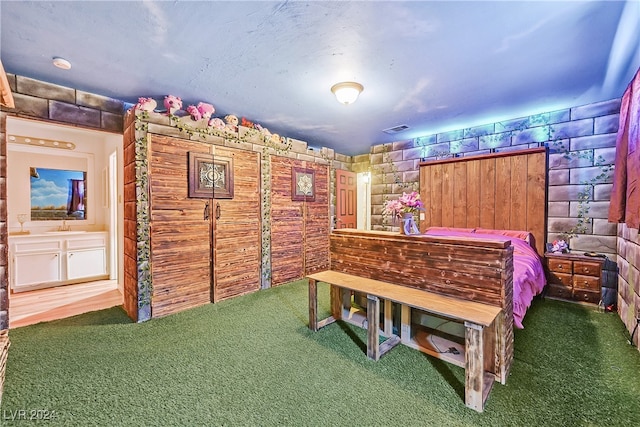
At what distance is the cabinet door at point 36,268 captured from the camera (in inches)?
143

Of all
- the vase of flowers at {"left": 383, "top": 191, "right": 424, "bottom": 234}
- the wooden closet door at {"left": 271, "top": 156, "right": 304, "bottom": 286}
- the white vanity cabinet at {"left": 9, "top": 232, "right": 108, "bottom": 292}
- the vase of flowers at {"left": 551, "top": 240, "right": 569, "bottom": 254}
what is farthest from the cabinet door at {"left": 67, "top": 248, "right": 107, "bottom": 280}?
the vase of flowers at {"left": 551, "top": 240, "right": 569, "bottom": 254}

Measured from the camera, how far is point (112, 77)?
2.51 meters

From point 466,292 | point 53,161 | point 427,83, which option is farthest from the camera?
point 53,161

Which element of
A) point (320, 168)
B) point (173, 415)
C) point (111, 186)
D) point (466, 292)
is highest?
point (320, 168)

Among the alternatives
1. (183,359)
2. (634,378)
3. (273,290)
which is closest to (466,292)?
(634,378)

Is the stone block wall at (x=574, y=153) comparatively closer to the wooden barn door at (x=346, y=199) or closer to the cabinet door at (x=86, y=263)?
the wooden barn door at (x=346, y=199)

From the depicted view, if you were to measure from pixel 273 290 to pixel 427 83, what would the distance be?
3.21 meters

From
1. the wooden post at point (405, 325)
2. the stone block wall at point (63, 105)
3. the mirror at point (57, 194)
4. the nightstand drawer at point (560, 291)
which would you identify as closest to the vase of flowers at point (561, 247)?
the nightstand drawer at point (560, 291)

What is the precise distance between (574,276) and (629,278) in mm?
601

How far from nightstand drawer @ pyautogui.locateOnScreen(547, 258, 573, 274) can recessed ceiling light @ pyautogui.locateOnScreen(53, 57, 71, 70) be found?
5497 mm

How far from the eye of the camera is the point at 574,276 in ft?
10.4

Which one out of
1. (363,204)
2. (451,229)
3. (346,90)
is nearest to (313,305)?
(346,90)

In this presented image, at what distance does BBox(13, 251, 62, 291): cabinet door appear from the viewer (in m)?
3.63

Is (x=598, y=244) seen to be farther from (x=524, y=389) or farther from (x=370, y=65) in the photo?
(x=370, y=65)
